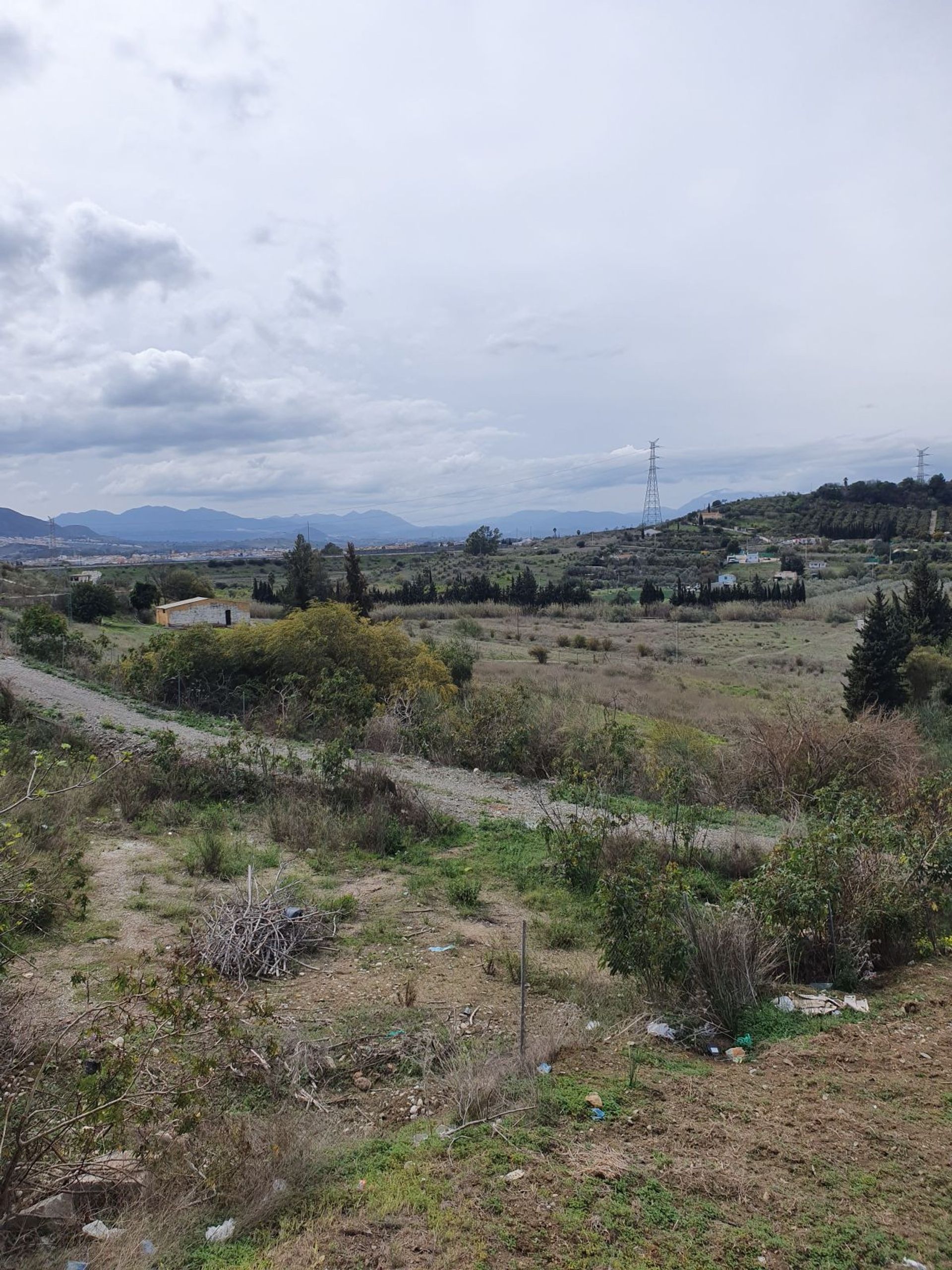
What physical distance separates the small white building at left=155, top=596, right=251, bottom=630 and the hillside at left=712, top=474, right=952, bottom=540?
282 feet

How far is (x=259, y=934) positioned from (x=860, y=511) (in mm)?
122090

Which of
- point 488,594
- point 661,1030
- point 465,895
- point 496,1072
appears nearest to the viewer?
point 496,1072

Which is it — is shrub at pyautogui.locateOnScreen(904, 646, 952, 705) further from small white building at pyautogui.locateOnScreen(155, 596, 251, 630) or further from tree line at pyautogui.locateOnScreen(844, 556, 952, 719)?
small white building at pyautogui.locateOnScreen(155, 596, 251, 630)

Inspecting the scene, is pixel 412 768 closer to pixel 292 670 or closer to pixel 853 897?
pixel 292 670

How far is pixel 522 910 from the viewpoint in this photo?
7980 mm

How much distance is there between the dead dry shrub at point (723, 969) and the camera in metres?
5.13

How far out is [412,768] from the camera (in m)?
13.3

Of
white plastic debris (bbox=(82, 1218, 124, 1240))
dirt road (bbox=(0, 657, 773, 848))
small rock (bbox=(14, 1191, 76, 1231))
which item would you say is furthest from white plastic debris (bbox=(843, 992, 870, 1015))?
small rock (bbox=(14, 1191, 76, 1231))

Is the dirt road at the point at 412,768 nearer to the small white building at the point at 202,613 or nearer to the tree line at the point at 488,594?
the small white building at the point at 202,613

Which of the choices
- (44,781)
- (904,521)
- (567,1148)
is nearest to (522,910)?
(567,1148)

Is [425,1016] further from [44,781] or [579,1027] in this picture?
[44,781]

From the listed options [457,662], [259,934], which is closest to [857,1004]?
[259,934]

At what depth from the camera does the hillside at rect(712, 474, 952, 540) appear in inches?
4006

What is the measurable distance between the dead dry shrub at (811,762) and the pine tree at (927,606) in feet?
70.7
